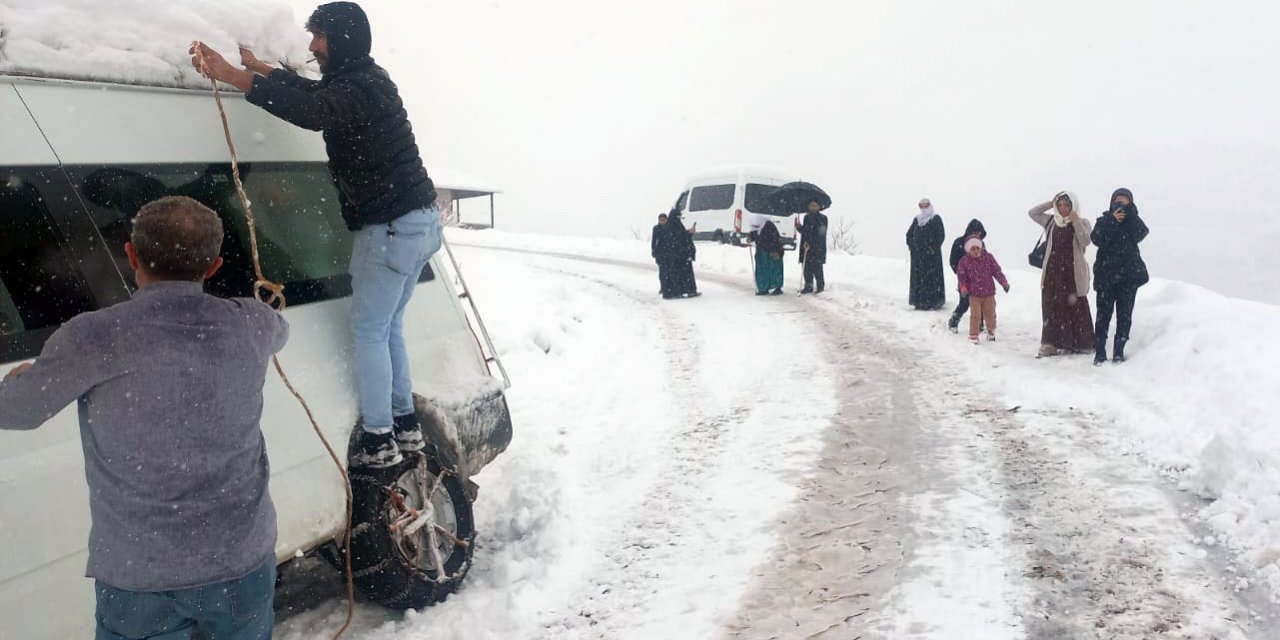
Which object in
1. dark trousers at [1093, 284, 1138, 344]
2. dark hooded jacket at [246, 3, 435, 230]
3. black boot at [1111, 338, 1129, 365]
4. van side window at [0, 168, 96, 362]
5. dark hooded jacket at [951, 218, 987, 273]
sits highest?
dark hooded jacket at [246, 3, 435, 230]

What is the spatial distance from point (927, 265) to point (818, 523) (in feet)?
29.8

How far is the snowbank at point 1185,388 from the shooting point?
427 cm

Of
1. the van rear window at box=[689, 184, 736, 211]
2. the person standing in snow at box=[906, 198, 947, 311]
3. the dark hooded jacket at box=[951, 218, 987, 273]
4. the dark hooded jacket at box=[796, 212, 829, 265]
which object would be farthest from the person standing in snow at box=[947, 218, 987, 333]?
the van rear window at box=[689, 184, 736, 211]

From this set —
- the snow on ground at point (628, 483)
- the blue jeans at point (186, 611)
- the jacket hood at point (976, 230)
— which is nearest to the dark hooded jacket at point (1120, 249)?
the jacket hood at point (976, 230)

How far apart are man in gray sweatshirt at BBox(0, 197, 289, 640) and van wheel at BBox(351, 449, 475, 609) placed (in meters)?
1.20

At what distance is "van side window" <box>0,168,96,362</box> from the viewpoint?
2.24 metres

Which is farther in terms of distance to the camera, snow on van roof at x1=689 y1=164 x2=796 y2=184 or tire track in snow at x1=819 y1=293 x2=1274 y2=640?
snow on van roof at x1=689 y1=164 x2=796 y2=184

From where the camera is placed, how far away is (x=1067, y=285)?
339 inches

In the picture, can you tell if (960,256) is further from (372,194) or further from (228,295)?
(228,295)

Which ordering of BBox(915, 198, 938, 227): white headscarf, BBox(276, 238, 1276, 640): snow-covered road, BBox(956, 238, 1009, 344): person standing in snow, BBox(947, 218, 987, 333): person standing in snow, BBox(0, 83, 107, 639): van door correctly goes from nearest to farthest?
BBox(0, 83, 107, 639): van door, BBox(276, 238, 1276, 640): snow-covered road, BBox(956, 238, 1009, 344): person standing in snow, BBox(947, 218, 987, 333): person standing in snow, BBox(915, 198, 938, 227): white headscarf

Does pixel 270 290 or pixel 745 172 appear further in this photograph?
pixel 745 172

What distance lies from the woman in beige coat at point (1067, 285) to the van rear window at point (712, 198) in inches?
510

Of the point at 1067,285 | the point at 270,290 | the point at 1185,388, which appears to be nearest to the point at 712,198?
the point at 1067,285

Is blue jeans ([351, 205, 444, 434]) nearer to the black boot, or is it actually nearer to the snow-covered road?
the snow-covered road
